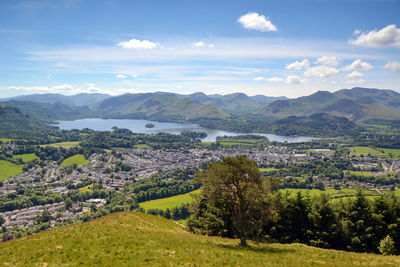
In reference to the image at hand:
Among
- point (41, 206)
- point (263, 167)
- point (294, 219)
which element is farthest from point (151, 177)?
point (294, 219)

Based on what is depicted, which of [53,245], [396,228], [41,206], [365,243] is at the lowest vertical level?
[41,206]


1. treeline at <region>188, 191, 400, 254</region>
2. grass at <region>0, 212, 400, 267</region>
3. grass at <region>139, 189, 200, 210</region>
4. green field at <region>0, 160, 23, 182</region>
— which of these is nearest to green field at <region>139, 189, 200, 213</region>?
grass at <region>139, 189, 200, 210</region>

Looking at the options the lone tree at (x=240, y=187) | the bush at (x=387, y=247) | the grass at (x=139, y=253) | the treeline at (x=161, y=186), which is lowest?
the treeline at (x=161, y=186)

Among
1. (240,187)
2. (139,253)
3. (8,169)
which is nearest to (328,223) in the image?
(240,187)

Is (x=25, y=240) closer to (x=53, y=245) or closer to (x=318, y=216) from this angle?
(x=53, y=245)

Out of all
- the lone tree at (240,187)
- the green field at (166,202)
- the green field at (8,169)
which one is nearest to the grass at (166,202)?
the green field at (166,202)

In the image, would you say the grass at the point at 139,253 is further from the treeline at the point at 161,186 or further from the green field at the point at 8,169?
the green field at the point at 8,169
